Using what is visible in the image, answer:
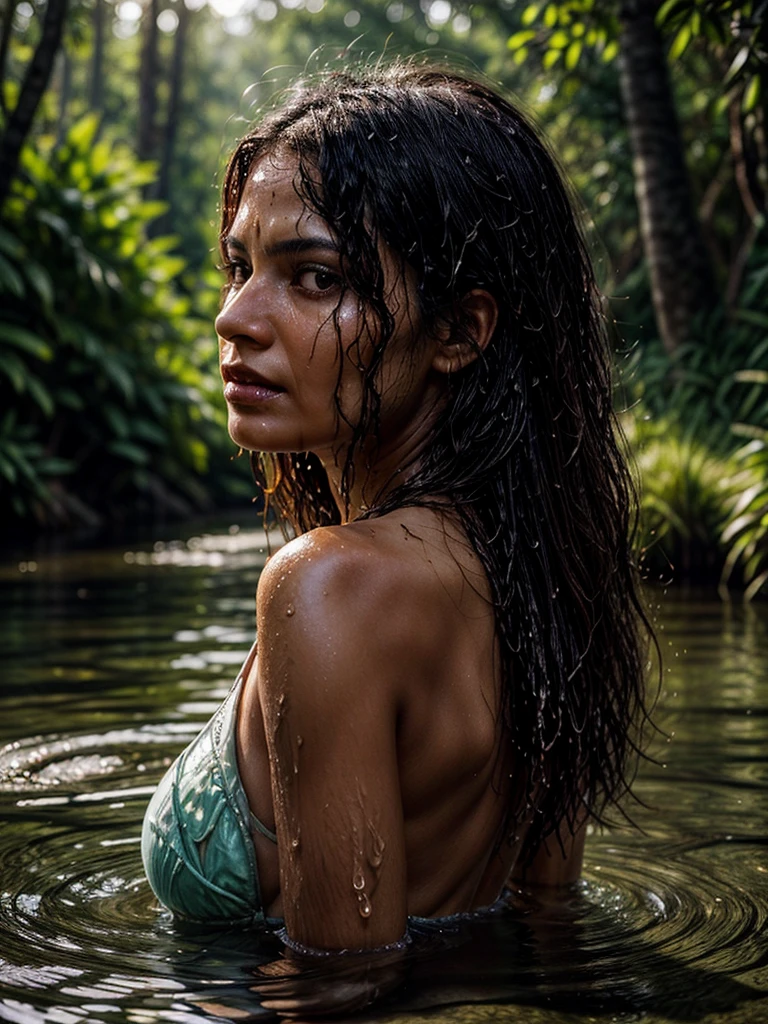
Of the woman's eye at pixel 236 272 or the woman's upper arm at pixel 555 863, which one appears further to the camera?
the woman's upper arm at pixel 555 863

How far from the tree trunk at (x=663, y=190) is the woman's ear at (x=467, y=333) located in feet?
30.3

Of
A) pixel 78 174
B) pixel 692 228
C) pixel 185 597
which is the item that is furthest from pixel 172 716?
pixel 78 174

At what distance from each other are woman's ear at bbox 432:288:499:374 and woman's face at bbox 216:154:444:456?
0.03 meters

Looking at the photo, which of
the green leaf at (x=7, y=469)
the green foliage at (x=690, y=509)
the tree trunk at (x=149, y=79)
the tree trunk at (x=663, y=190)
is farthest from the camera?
the tree trunk at (x=149, y=79)

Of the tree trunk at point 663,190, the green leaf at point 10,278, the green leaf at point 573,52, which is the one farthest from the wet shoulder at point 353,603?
the green leaf at point 10,278

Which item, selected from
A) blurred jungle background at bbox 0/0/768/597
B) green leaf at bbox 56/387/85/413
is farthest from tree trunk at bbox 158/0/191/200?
green leaf at bbox 56/387/85/413

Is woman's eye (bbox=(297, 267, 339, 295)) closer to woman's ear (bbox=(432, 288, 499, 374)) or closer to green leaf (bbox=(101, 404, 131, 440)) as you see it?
woman's ear (bbox=(432, 288, 499, 374))

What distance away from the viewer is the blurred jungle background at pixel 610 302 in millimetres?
8664

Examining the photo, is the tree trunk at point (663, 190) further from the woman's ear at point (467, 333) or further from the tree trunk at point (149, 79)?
the tree trunk at point (149, 79)

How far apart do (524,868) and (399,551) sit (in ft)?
3.20

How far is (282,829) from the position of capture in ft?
6.69

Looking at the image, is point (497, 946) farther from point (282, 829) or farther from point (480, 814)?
point (282, 829)

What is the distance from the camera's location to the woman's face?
2.16 m

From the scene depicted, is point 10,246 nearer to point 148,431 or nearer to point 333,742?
point 148,431
